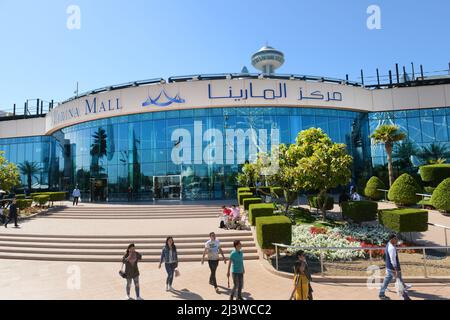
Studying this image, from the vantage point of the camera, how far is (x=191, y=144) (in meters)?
28.0

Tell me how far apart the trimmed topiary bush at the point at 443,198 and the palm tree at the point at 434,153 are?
55.5ft

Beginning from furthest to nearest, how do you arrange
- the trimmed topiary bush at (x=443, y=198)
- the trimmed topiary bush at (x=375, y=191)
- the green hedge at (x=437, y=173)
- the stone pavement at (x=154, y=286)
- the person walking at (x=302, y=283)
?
the trimmed topiary bush at (x=375, y=191) → the green hedge at (x=437, y=173) → the trimmed topiary bush at (x=443, y=198) → the stone pavement at (x=154, y=286) → the person walking at (x=302, y=283)

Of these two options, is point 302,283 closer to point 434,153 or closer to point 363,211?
point 363,211

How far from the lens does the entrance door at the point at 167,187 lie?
1099 inches

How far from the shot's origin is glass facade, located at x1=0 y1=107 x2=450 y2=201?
27844 millimetres

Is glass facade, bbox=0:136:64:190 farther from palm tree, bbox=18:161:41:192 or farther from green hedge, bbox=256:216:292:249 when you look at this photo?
green hedge, bbox=256:216:292:249

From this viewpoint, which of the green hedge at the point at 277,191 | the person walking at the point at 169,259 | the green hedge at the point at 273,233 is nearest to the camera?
the person walking at the point at 169,259

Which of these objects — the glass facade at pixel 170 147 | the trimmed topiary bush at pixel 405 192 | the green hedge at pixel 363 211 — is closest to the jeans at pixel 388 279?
the green hedge at pixel 363 211

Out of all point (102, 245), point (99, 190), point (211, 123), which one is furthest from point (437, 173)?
point (99, 190)

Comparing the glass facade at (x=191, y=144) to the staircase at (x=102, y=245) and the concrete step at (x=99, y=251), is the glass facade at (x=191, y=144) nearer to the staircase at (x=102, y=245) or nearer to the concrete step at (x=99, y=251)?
the staircase at (x=102, y=245)
